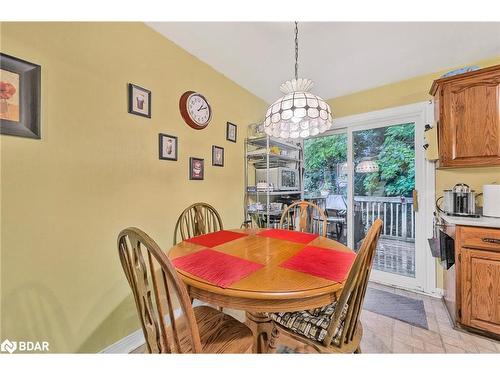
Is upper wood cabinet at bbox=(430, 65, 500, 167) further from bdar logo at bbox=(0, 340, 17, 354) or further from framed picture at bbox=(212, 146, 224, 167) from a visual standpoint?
bdar logo at bbox=(0, 340, 17, 354)

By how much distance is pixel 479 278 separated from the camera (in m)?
1.57

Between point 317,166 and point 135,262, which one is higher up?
point 317,166

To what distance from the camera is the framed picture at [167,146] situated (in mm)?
1758

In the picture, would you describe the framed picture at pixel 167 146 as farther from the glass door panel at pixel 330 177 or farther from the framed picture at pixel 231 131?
the glass door panel at pixel 330 177

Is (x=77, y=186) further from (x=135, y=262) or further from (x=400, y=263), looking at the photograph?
(x=400, y=263)

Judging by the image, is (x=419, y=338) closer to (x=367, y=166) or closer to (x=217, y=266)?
(x=217, y=266)

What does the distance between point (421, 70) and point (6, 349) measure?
3826 millimetres

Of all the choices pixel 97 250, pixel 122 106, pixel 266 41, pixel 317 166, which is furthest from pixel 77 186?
pixel 317 166

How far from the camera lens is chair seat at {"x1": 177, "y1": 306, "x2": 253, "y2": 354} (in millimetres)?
936

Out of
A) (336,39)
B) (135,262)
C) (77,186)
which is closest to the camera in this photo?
(135,262)

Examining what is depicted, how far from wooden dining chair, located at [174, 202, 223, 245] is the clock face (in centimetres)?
82

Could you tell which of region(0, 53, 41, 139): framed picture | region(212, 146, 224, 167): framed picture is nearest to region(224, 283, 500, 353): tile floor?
region(212, 146, 224, 167): framed picture

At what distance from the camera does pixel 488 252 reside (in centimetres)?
153

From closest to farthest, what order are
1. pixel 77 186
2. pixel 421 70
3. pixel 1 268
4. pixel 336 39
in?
pixel 1 268, pixel 77 186, pixel 336 39, pixel 421 70
